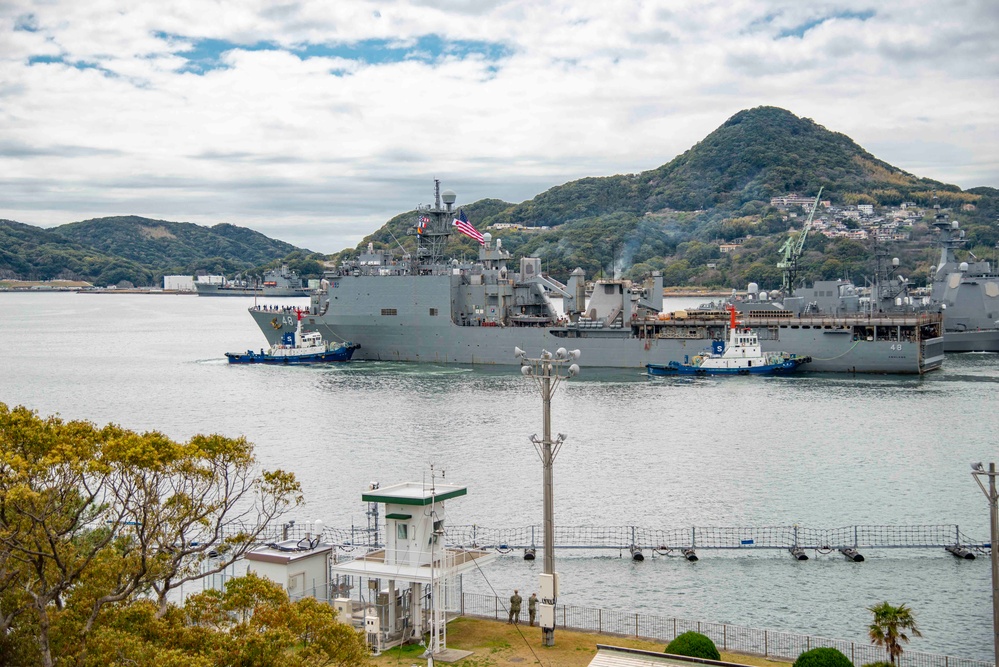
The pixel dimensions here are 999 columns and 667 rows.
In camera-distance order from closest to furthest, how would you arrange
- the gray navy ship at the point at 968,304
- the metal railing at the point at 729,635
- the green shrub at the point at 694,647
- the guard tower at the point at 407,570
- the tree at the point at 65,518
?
the tree at the point at 65,518 → the green shrub at the point at 694,647 → the metal railing at the point at 729,635 → the guard tower at the point at 407,570 → the gray navy ship at the point at 968,304

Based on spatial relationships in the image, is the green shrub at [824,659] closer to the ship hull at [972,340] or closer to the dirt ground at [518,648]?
the dirt ground at [518,648]

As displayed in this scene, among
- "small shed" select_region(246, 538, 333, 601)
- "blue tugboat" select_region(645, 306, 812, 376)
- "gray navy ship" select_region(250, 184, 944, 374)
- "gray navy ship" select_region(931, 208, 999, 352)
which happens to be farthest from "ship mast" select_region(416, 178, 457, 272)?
"small shed" select_region(246, 538, 333, 601)

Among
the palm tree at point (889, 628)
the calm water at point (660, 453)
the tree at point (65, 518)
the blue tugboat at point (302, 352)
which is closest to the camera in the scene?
the tree at point (65, 518)

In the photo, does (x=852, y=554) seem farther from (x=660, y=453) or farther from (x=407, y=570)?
(x=660, y=453)

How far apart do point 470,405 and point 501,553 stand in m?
21.4

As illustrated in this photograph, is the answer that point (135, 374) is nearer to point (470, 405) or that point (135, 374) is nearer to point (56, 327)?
point (470, 405)

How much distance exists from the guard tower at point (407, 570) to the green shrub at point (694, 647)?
12.2 feet

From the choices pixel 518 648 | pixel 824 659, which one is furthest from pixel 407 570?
pixel 824 659

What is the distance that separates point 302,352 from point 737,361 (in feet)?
91.3

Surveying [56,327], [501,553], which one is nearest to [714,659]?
[501,553]

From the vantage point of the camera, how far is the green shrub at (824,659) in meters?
13.2

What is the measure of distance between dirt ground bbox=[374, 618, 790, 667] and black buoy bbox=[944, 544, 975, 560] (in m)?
9.08

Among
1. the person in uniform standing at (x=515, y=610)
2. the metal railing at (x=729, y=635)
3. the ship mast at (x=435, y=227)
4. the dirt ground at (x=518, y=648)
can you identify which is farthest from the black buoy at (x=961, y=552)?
the ship mast at (x=435, y=227)

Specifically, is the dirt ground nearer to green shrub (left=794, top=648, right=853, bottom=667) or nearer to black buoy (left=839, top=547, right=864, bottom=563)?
green shrub (left=794, top=648, right=853, bottom=667)
